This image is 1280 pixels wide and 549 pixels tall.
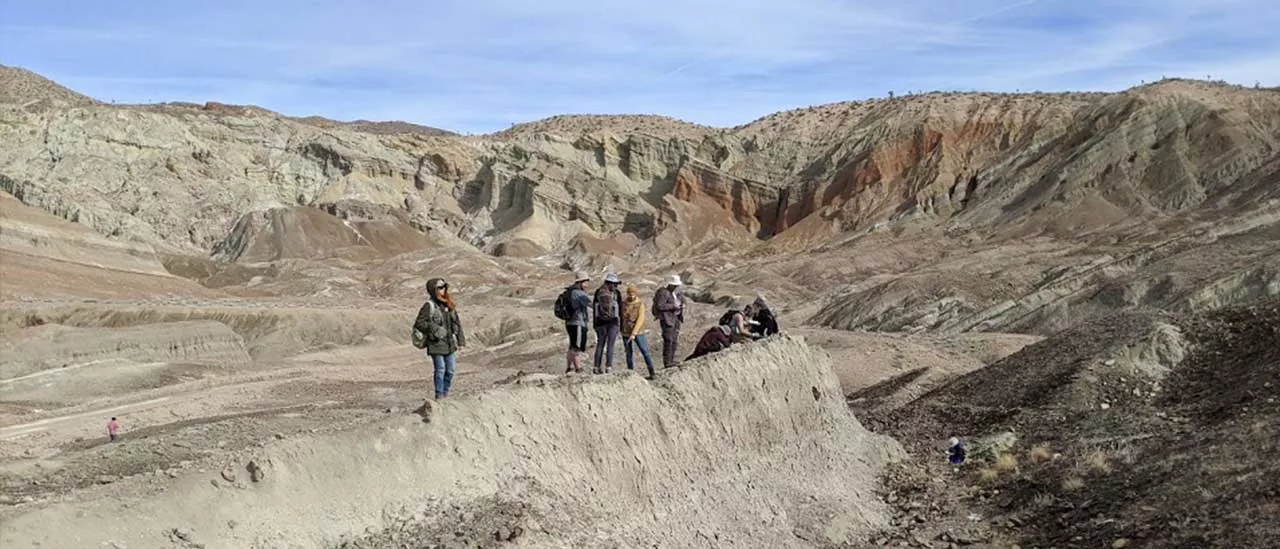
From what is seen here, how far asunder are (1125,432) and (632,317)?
22.0 ft

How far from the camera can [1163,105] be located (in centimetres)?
6241

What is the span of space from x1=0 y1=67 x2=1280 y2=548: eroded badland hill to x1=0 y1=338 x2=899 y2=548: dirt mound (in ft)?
0.11

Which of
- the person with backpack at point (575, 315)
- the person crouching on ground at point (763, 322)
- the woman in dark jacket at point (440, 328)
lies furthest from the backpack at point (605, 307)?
the person crouching on ground at point (763, 322)

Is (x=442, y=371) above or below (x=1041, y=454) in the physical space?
above

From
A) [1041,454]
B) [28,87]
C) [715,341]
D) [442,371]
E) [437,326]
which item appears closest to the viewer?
[437,326]

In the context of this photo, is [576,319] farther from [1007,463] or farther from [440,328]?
[1007,463]

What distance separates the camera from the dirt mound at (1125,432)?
10.2m

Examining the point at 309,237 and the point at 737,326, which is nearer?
the point at 737,326

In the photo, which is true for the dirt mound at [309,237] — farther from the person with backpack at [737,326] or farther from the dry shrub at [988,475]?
the dry shrub at [988,475]

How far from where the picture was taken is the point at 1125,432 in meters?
13.8

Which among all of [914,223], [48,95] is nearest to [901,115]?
[914,223]

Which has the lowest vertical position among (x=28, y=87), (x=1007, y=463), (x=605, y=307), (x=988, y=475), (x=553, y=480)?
(x=988, y=475)

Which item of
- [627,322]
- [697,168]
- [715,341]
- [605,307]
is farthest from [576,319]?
[697,168]

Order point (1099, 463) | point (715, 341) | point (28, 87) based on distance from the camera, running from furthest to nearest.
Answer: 1. point (28, 87)
2. point (715, 341)
3. point (1099, 463)
